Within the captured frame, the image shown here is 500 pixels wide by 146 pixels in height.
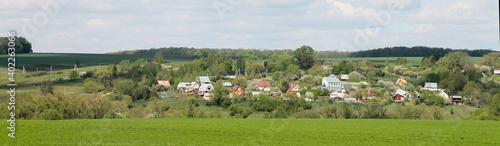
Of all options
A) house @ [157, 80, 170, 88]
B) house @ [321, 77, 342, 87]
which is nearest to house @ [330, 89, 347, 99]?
house @ [321, 77, 342, 87]

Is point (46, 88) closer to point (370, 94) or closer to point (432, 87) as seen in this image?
point (370, 94)

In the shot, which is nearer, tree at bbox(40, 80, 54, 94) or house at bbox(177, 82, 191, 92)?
tree at bbox(40, 80, 54, 94)

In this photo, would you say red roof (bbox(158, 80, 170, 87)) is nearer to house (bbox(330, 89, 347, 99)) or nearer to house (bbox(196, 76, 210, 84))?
house (bbox(196, 76, 210, 84))

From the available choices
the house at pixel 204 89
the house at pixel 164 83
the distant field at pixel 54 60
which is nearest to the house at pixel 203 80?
the house at pixel 164 83

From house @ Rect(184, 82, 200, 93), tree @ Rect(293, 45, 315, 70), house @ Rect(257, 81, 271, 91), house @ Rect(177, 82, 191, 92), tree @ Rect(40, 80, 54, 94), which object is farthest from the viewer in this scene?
tree @ Rect(293, 45, 315, 70)

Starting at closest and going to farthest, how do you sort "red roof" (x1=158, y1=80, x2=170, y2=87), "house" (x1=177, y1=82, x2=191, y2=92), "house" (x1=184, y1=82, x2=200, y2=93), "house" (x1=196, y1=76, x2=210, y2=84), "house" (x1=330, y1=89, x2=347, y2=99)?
1. "house" (x1=330, y1=89, x2=347, y2=99)
2. "house" (x1=184, y1=82, x2=200, y2=93)
3. "house" (x1=177, y1=82, x2=191, y2=92)
4. "red roof" (x1=158, y1=80, x2=170, y2=87)
5. "house" (x1=196, y1=76, x2=210, y2=84)

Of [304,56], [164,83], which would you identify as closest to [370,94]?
[164,83]

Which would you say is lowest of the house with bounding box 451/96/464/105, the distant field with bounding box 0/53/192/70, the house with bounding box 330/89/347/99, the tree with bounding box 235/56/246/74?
the house with bounding box 451/96/464/105

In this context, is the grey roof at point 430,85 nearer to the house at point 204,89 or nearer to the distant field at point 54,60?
the house at point 204,89

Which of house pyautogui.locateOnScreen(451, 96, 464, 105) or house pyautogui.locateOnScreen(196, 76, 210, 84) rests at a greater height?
house pyautogui.locateOnScreen(196, 76, 210, 84)

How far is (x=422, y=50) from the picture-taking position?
11369 cm

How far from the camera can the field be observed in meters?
15.5

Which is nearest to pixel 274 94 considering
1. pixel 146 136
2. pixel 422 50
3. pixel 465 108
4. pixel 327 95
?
pixel 327 95

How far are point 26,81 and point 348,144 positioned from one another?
46837mm
